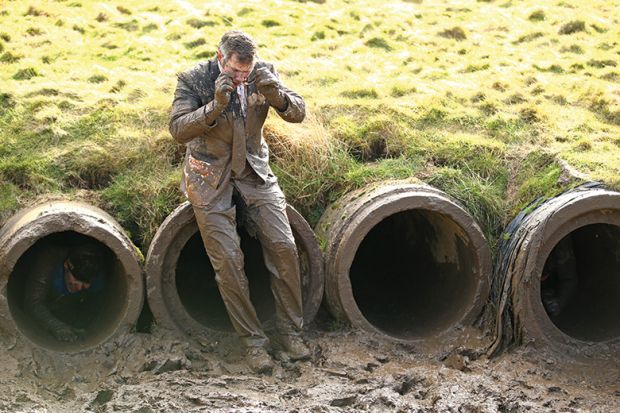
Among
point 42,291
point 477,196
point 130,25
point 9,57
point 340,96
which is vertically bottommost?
point 42,291

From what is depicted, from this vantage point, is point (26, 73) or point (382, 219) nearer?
point (382, 219)

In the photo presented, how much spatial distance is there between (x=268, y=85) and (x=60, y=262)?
2577 mm

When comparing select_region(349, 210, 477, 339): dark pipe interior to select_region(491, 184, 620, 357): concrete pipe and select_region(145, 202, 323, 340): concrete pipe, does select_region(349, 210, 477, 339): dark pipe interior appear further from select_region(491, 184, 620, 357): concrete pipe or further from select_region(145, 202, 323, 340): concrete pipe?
select_region(145, 202, 323, 340): concrete pipe

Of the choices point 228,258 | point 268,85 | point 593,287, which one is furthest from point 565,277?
point 268,85

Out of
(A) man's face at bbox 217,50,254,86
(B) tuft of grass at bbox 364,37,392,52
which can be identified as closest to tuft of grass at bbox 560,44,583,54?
(B) tuft of grass at bbox 364,37,392,52

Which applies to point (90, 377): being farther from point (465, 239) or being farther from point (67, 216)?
point (465, 239)

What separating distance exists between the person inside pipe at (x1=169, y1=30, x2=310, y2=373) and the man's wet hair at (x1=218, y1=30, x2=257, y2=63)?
16 mm

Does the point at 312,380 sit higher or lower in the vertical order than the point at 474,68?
lower

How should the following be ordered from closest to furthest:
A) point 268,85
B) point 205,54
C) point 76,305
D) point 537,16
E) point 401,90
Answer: point 268,85, point 76,305, point 401,90, point 205,54, point 537,16

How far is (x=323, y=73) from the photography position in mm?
11570

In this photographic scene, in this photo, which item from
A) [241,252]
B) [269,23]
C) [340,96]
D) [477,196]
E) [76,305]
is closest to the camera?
[241,252]

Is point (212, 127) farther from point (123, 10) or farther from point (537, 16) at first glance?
point (537, 16)

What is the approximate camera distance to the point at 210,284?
364 inches

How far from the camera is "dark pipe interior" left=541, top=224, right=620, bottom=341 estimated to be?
8.65 m
